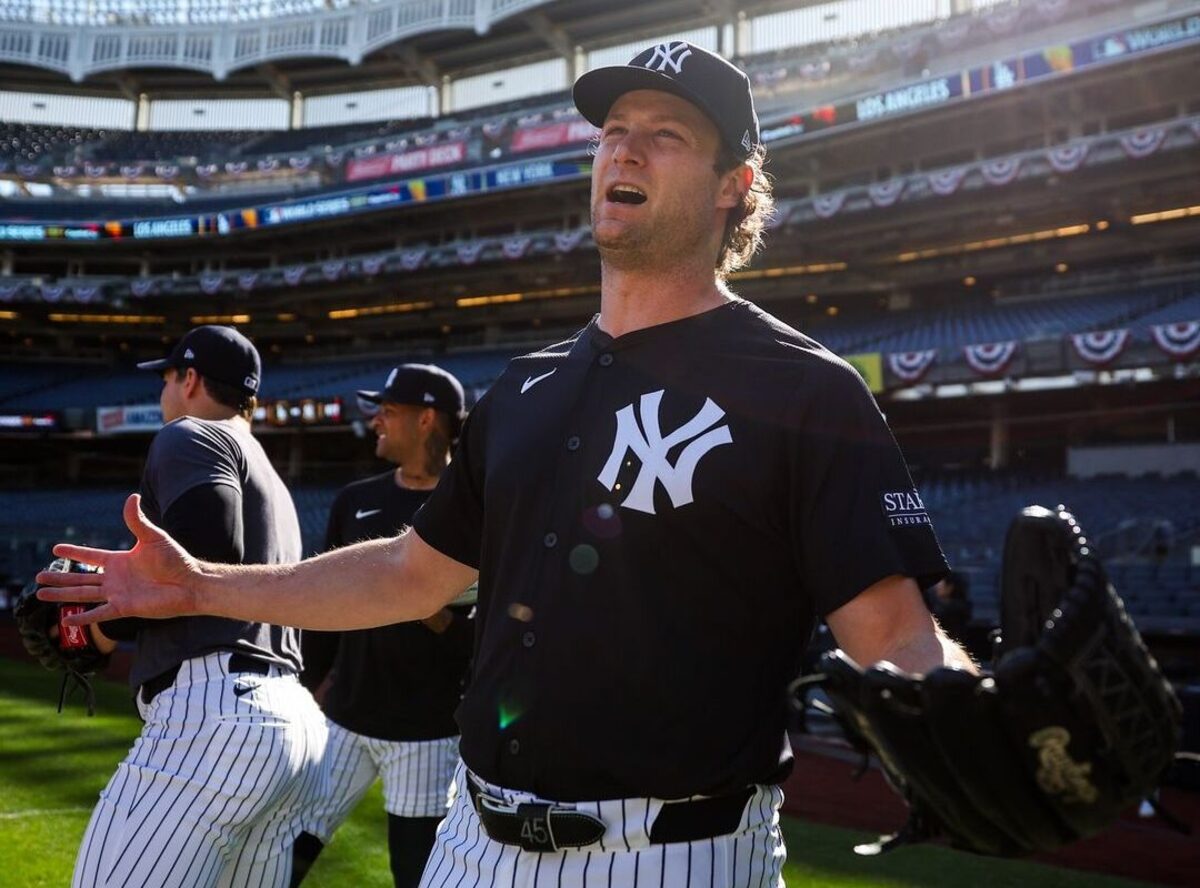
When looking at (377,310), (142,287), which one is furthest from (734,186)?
(142,287)

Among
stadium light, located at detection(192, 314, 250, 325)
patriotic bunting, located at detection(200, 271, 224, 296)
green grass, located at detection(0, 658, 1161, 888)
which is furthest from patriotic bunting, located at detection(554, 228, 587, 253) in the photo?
green grass, located at detection(0, 658, 1161, 888)

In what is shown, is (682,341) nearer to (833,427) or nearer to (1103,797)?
(833,427)

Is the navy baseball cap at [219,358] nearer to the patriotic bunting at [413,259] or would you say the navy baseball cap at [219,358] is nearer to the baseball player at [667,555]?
the baseball player at [667,555]

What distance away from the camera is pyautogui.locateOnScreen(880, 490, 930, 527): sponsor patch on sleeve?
1901 mm

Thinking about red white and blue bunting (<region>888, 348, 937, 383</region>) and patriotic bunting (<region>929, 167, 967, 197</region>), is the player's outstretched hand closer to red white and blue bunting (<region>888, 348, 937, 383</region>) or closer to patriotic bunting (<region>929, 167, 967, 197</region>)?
red white and blue bunting (<region>888, 348, 937, 383</region>)

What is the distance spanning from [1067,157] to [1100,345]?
5531 millimetres

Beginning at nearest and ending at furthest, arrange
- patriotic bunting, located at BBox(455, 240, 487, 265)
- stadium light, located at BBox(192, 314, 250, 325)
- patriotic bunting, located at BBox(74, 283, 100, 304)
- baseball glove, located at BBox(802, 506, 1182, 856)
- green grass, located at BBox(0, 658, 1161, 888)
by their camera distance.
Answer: baseball glove, located at BBox(802, 506, 1182, 856) → green grass, located at BBox(0, 658, 1161, 888) → patriotic bunting, located at BBox(455, 240, 487, 265) → patriotic bunting, located at BBox(74, 283, 100, 304) → stadium light, located at BBox(192, 314, 250, 325)

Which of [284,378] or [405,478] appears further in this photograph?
[284,378]

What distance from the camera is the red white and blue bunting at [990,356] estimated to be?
2419 centimetres

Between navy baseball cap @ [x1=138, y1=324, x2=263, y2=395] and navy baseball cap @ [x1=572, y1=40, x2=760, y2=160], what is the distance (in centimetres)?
183

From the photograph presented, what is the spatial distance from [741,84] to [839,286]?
101 feet

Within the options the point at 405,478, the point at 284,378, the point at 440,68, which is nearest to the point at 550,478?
the point at 405,478

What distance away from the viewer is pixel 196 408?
3678 millimetres

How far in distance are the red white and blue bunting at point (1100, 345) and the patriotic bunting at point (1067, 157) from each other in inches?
185
